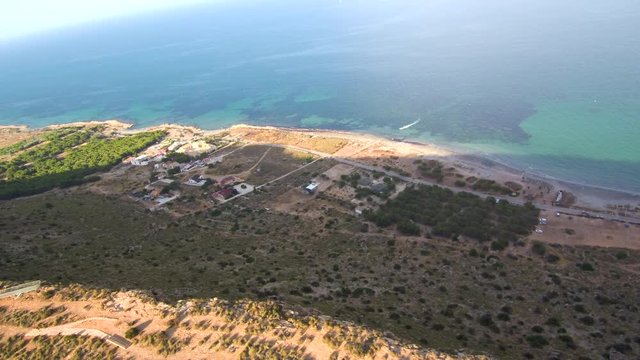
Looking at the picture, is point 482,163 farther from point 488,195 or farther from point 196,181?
point 196,181

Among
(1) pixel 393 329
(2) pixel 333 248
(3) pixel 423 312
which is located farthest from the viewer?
(2) pixel 333 248

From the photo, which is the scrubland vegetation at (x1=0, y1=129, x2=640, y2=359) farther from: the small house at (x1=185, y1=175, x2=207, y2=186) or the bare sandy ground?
the small house at (x1=185, y1=175, x2=207, y2=186)

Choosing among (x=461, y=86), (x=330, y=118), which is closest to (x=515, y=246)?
(x=330, y=118)

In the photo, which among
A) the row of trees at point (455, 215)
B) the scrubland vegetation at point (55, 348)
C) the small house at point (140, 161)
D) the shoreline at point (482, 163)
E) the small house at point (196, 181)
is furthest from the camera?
the small house at point (140, 161)

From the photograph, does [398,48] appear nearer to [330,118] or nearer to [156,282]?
[330,118]

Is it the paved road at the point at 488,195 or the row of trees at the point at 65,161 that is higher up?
the row of trees at the point at 65,161

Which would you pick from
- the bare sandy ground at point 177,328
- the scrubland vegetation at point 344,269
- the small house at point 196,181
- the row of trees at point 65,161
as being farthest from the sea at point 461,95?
the bare sandy ground at point 177,328

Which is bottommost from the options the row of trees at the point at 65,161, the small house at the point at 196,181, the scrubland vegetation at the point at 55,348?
the small house at the point at 196,181

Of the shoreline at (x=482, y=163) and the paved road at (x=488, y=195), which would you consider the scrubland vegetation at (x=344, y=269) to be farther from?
the shoreline at (x=482, y=163)
